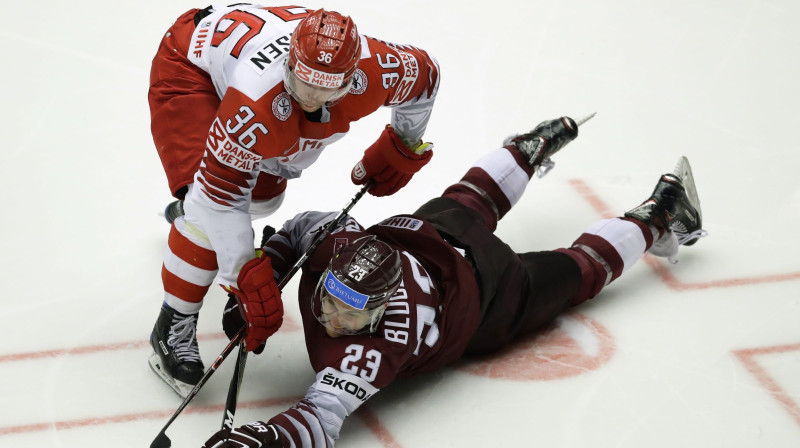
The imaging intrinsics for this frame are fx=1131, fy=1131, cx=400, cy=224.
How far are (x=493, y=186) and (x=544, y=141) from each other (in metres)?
0.29

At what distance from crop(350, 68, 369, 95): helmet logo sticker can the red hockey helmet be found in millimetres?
188

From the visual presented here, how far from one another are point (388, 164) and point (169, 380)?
99 cm

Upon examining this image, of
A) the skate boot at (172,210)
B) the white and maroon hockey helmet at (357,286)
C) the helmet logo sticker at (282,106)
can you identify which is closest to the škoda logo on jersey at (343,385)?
the white and maroon hockey helmet at (357,286)

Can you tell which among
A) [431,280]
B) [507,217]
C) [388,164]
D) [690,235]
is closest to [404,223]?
[431,280]

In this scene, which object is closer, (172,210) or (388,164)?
(388,164)

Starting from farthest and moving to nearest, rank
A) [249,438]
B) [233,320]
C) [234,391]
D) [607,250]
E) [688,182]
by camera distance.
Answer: [688,182]
[607,250]
[233,320]
[234,391]
[249,438]

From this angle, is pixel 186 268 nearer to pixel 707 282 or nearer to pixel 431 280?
pixel 431 280

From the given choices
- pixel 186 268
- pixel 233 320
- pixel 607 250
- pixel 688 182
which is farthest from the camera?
pixel 688 182

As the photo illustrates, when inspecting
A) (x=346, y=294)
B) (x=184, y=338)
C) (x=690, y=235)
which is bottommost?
(x=184, y=338)

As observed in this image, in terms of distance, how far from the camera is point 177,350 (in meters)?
3.31

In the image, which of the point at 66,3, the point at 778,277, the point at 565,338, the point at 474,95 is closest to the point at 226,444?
the point at 565,338

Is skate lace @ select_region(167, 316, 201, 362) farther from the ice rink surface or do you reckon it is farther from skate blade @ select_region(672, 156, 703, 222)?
skate blade @ select_region(672, 156, 703, 222)

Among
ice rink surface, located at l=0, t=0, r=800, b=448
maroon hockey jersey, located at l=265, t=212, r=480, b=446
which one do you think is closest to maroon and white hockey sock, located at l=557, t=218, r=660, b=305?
ice rink surface, located at l=0, t=0, r=800, b=448

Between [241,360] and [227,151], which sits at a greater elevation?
[227,151]
